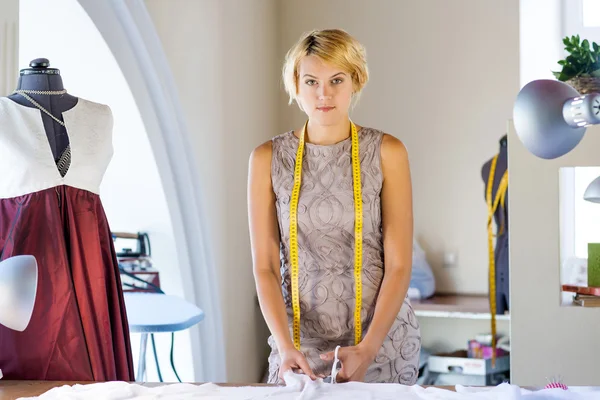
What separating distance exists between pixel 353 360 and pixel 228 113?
2.60m

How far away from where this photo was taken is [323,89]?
1.79 meters

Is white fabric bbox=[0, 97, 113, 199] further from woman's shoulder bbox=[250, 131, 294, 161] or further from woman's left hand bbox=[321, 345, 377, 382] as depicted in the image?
woman's left hand bbox=[321, 345, 377, 382]

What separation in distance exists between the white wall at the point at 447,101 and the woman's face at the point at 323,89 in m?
3.46

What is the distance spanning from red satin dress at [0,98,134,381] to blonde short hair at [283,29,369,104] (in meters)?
0.49

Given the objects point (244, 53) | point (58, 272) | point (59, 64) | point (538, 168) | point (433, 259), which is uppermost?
point (244, 53)

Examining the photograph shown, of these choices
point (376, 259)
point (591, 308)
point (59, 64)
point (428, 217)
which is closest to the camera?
point (376, 259)

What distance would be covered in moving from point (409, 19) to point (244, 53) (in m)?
1.41

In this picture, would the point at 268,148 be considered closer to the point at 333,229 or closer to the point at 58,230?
the point at 333,229

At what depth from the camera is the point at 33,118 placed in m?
1.74

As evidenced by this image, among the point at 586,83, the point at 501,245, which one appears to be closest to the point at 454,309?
the point at 501,245

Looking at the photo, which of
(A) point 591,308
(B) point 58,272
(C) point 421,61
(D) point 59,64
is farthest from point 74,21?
(C) point 421,61

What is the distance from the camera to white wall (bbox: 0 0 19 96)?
77.4 inches

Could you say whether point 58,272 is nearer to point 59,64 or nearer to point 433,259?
point 59,64

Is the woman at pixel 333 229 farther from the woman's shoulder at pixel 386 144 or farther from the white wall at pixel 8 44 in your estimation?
the white wall at pixel 8 44
